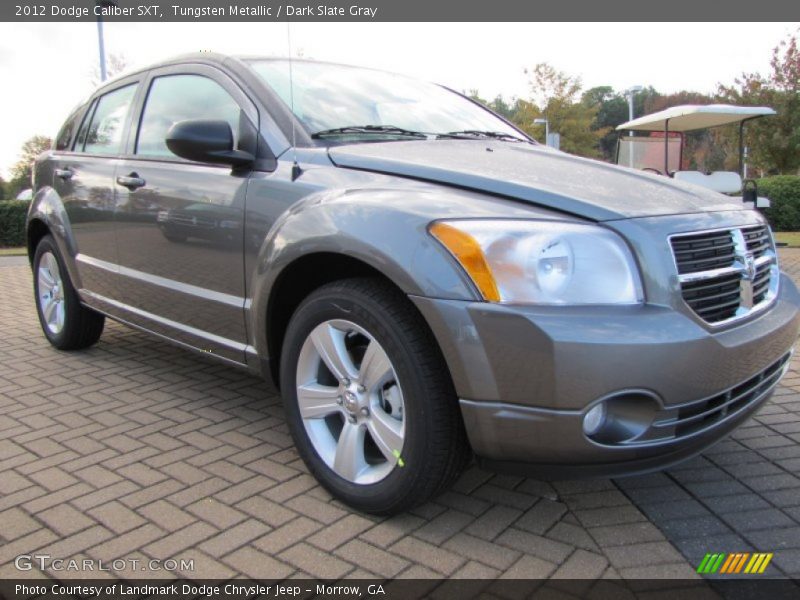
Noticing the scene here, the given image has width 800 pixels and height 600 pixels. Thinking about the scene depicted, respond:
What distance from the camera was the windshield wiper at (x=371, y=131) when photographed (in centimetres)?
283

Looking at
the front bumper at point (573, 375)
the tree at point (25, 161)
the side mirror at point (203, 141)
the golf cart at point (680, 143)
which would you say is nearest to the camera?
the front bumper at point (573, 375)

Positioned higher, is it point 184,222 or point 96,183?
point 96,183

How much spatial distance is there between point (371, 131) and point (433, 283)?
1.16m

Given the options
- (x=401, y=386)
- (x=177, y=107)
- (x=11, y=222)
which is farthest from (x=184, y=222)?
(x=11, y=222)

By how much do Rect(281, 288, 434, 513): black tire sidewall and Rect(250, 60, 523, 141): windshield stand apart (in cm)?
83

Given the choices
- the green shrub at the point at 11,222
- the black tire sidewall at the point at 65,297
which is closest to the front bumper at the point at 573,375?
the black tire sidewall at the point at 65,297

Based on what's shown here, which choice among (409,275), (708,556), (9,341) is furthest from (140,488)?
(9,341)

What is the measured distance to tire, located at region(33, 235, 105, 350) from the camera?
4.47 m

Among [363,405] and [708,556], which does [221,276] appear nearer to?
[363,405]

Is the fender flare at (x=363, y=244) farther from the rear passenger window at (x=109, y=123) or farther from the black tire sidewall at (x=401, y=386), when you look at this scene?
the rear passenger window at (x=109, y=123)

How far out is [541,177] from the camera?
238 cm

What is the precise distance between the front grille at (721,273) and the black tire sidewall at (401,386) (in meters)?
0.89

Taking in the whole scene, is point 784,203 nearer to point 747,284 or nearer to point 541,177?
point 747,284

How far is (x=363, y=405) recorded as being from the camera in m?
2.37
